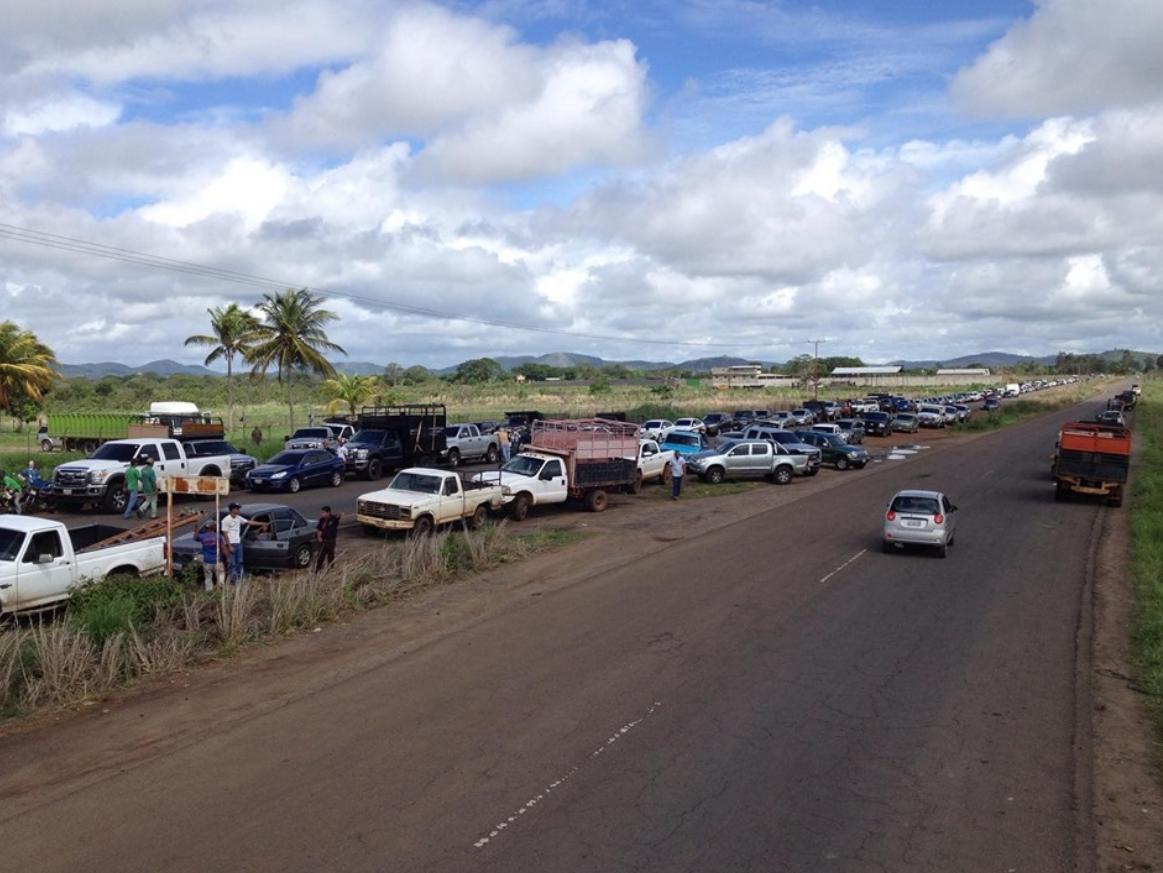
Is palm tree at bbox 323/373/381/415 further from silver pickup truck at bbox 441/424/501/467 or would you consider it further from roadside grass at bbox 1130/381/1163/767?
roadside grass at bbox 1130/381/1163/767

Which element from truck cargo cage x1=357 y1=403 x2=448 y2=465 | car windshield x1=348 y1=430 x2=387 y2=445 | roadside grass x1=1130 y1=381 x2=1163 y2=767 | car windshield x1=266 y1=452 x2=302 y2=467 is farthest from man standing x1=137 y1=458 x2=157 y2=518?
roadside grass x1=1130 y1=381 x2=1163 y2=767

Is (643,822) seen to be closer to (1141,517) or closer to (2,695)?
(2,695)

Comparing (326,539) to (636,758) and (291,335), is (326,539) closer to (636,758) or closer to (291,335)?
(636,758)

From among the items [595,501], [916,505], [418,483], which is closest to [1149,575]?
[916,505]

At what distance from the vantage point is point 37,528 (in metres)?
14.0

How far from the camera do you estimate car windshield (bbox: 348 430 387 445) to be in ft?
115

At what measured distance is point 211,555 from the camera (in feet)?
51.7

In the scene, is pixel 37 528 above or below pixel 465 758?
above

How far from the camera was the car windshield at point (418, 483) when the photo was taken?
2319cm

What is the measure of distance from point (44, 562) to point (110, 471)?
12850mm

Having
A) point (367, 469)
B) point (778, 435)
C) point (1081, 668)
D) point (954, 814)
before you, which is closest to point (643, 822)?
point (954, 814)

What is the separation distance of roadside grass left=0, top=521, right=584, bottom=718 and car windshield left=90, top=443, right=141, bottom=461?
1225 centimetres

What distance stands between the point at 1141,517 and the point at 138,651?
85.3 feet

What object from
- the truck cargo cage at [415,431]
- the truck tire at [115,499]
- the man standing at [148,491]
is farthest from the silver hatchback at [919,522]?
the truck tire at [115,499]
